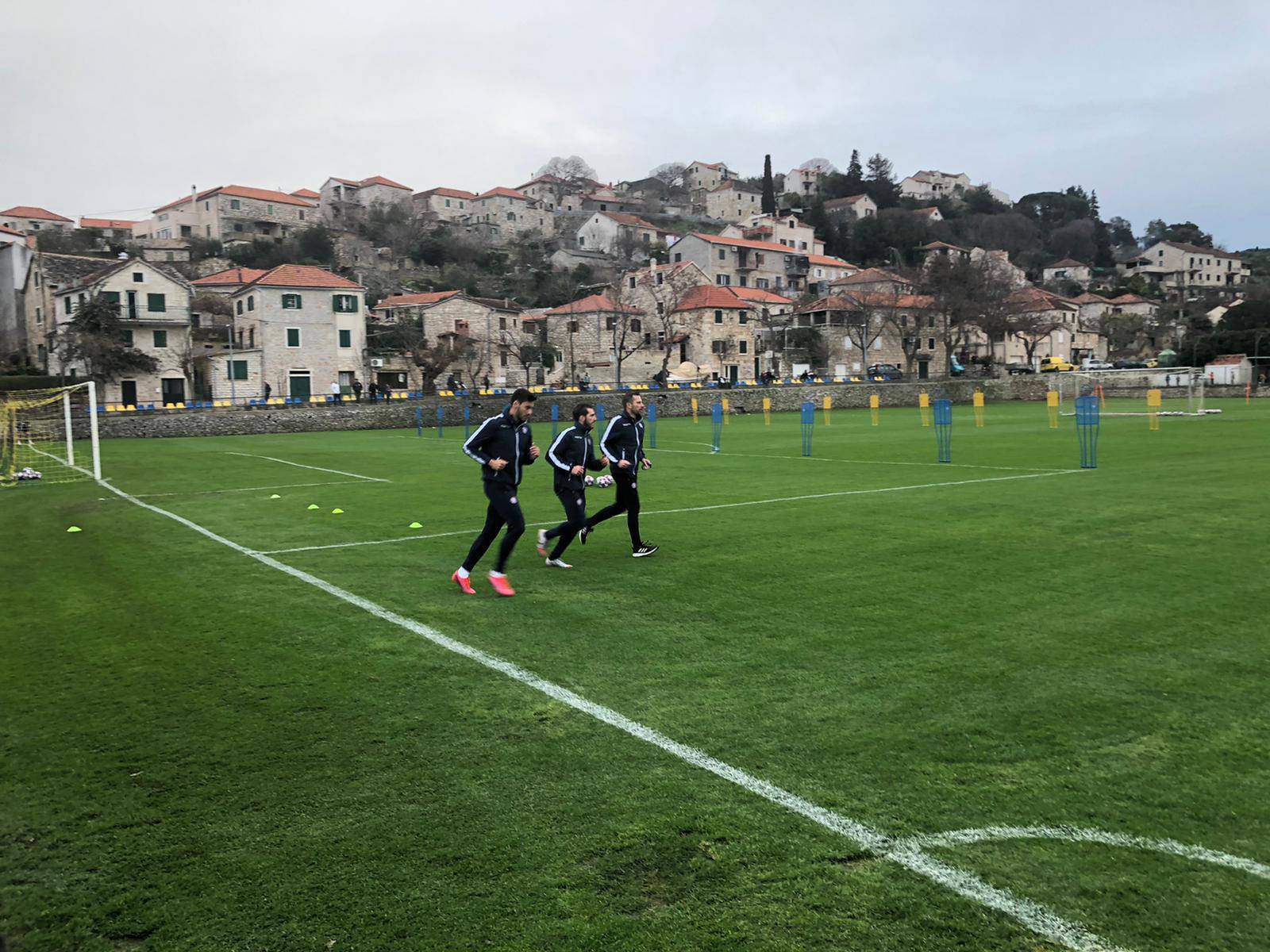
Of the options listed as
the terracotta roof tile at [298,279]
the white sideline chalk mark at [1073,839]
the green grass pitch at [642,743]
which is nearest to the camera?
the green grass pitch at [642,743]

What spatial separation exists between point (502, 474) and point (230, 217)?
11634 cm

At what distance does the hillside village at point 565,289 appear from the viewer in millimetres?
→ 66938

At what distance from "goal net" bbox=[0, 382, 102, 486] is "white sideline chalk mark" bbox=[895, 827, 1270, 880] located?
894 inches

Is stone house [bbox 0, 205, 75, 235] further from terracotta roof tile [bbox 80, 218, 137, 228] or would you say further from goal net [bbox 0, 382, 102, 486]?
goal net [bbox 0, 382, 102, 486]

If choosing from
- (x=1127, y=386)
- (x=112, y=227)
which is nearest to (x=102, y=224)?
(x=112, y=227)

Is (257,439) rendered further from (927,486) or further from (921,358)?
(921,358)

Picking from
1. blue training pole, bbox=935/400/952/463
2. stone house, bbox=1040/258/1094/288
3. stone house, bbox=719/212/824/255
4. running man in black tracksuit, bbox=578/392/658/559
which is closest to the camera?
running man in black tracksuit, bbox=578/392/658/559

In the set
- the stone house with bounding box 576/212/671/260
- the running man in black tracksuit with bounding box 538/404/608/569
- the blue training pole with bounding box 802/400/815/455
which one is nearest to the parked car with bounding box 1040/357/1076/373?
the stone house with bounding box 576/212/671/260

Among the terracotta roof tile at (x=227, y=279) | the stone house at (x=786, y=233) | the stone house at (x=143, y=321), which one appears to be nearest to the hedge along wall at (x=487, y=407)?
the stone house at (x=143, y=321)

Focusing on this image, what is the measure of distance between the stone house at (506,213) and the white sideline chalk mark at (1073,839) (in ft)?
444

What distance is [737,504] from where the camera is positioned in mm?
16344

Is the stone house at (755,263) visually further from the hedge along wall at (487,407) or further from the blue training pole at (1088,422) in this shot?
the blue training pole at (1088,422)

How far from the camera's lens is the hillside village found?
66.9m

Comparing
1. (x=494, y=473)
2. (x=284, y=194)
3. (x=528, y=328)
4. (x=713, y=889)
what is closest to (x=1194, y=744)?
(x=713, y=889)
